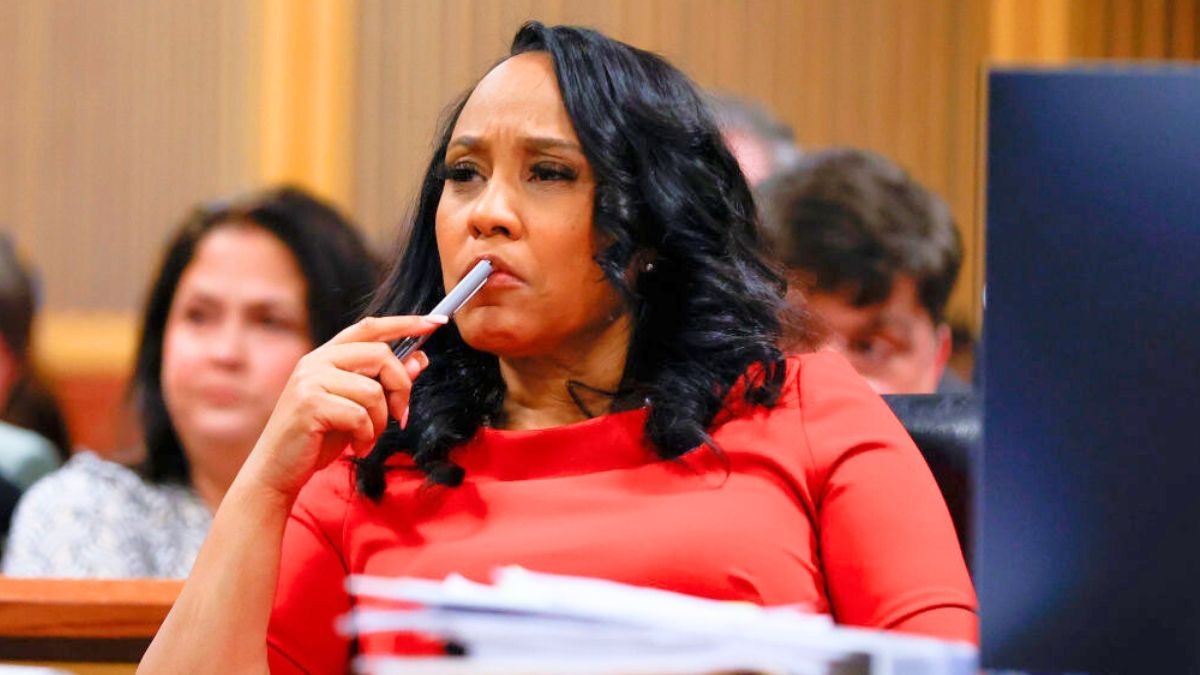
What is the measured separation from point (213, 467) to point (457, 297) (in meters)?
0.87

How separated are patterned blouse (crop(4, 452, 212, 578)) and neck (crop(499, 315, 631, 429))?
0.66m

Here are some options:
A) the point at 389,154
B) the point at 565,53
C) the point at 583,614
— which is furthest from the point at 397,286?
the point at 389,154

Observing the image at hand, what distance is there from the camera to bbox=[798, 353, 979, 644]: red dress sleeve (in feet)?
3.69

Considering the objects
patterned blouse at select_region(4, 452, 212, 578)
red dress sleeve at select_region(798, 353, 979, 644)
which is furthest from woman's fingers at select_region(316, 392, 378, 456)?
patterned blouse at select_region(4, 452, 212, 578)

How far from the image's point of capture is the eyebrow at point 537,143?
1.27 m

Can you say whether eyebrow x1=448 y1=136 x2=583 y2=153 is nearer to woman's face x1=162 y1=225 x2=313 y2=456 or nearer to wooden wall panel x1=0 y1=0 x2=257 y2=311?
woman's face x1=162 y1=225 x2=313 y2=456

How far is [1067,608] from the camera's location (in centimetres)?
73

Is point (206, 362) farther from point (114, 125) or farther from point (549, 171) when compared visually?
point (114, 125)

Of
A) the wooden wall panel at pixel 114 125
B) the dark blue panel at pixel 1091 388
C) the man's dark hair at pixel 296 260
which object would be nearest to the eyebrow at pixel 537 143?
the dark blue panel at pixel 1091 388

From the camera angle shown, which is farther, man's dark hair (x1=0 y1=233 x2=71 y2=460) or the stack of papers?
man's dark hair (x1=0 y1=233 x2=71 y2=460)

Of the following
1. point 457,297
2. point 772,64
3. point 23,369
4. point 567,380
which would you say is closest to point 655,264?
point 567,380

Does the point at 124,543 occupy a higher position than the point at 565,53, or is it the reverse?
the point at 565,53

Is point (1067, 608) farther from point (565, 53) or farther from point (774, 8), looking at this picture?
point (774, 8)

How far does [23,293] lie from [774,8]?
1.51 metres
